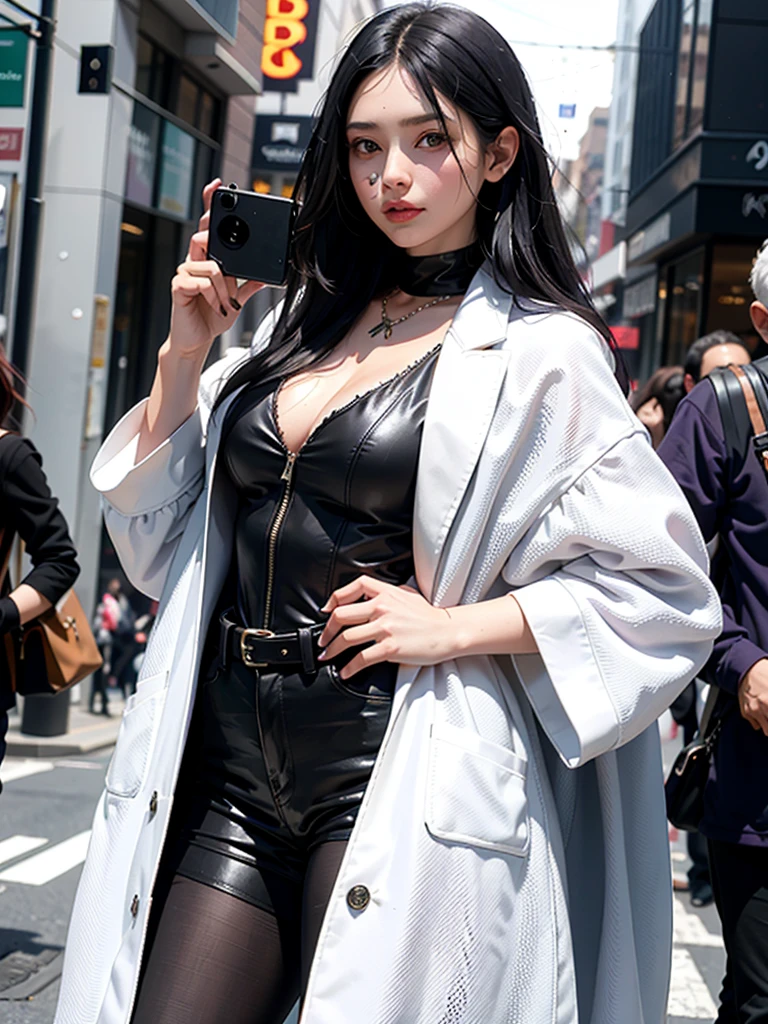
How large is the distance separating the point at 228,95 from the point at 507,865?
46.4 ft

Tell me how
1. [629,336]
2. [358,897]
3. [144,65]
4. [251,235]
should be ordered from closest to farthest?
[358,897] → [251,235] → [144,65] → [629,336]

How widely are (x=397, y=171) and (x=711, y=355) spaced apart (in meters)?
3.97

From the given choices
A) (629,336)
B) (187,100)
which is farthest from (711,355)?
(629,336)

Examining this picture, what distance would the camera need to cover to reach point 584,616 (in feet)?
5.99

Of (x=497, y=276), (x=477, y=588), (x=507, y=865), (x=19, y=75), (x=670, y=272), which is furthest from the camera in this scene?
(x=670, y=272)

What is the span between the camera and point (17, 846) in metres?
6.23

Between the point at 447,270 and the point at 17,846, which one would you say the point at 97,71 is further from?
the point at 447,270

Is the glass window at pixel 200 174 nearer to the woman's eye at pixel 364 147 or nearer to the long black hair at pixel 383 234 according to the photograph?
the long black hair at pixel 383 234

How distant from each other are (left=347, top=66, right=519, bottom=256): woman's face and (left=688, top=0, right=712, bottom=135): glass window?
9.30 meters

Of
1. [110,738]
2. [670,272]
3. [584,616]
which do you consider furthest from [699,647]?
[670,272]

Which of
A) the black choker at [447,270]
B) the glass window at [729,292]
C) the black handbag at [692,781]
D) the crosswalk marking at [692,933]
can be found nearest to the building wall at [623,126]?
the glass window at [729,292]

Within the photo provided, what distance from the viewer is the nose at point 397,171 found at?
1.95m

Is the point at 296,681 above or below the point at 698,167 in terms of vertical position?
below

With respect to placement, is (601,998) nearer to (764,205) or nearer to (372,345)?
(372,345)
